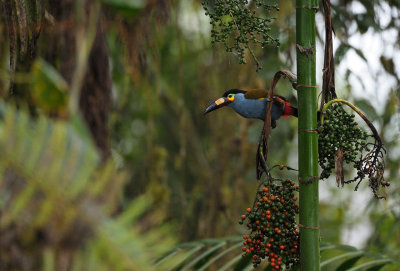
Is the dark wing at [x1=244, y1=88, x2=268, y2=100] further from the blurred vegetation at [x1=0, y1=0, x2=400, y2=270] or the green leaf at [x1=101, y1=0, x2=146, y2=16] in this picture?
the green leaf at [x1=101, y1=0, x2=146, y2=16]

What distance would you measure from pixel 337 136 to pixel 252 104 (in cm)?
23

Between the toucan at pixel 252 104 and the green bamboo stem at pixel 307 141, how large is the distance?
0.20m

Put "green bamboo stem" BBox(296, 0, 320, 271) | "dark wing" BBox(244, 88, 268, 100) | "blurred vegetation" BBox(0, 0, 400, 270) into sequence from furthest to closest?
"dark wing" BBox(244, 88, 268, 100)
"green bamboo stem" BBox(296, 0, 320, 271)
"blurred vegetation" BBox(0, 0, 400, 270)

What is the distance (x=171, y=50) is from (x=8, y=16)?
288 cm

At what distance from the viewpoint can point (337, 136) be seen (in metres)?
1.07

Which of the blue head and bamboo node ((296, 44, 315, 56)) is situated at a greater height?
bamboo node ((296, 44, 315, 56))

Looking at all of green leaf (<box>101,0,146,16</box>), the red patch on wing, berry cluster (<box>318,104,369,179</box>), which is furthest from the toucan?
green leaf (<box>101,0,146,16</box>)

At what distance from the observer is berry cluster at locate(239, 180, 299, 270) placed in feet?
3.35

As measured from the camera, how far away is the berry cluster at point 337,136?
3.49ft

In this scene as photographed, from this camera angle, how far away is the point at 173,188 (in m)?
3.68

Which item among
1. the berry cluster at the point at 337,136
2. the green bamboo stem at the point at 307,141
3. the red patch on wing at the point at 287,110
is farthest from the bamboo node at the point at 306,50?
the red patch on wing at the point at 287,110

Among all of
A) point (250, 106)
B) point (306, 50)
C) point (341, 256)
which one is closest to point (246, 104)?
point (250, 106)

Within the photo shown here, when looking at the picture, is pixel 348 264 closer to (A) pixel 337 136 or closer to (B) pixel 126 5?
(A) pixel 337 136

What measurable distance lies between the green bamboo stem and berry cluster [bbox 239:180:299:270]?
0.03 meters
